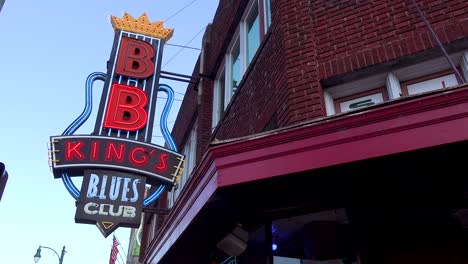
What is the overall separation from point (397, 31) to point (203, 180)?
9.87 feet

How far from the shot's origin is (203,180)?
4.80 metres

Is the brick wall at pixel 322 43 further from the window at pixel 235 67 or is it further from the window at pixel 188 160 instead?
the window at pixel 188 160

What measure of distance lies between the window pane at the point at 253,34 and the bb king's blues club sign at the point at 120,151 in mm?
2504

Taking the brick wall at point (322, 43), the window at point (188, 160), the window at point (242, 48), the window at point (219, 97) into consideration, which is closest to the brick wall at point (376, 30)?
the brick wall at point (322, 43)

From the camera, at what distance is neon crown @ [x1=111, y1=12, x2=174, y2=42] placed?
→ 39.7 feet

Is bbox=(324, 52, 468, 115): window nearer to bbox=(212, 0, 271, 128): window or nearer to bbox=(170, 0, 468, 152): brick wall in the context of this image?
bbox=(170, 0, 468, 152): brick wall

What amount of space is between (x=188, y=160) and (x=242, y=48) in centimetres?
493

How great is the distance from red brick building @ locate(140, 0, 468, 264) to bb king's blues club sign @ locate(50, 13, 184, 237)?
5.27ft

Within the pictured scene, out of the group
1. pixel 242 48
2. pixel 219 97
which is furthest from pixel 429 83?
pixel 219 97

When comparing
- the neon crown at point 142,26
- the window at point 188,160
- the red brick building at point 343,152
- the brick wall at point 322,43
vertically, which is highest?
the neon crown at point 142,26

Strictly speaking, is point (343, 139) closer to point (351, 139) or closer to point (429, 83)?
point (351, 139)

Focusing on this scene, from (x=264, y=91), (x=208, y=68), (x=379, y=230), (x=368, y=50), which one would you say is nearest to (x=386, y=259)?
(x=379, y=230)

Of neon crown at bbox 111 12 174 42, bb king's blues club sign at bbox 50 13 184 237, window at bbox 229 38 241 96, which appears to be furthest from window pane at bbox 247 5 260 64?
neon crown at bbox 111 12 174 42

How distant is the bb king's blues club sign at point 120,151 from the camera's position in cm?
848
